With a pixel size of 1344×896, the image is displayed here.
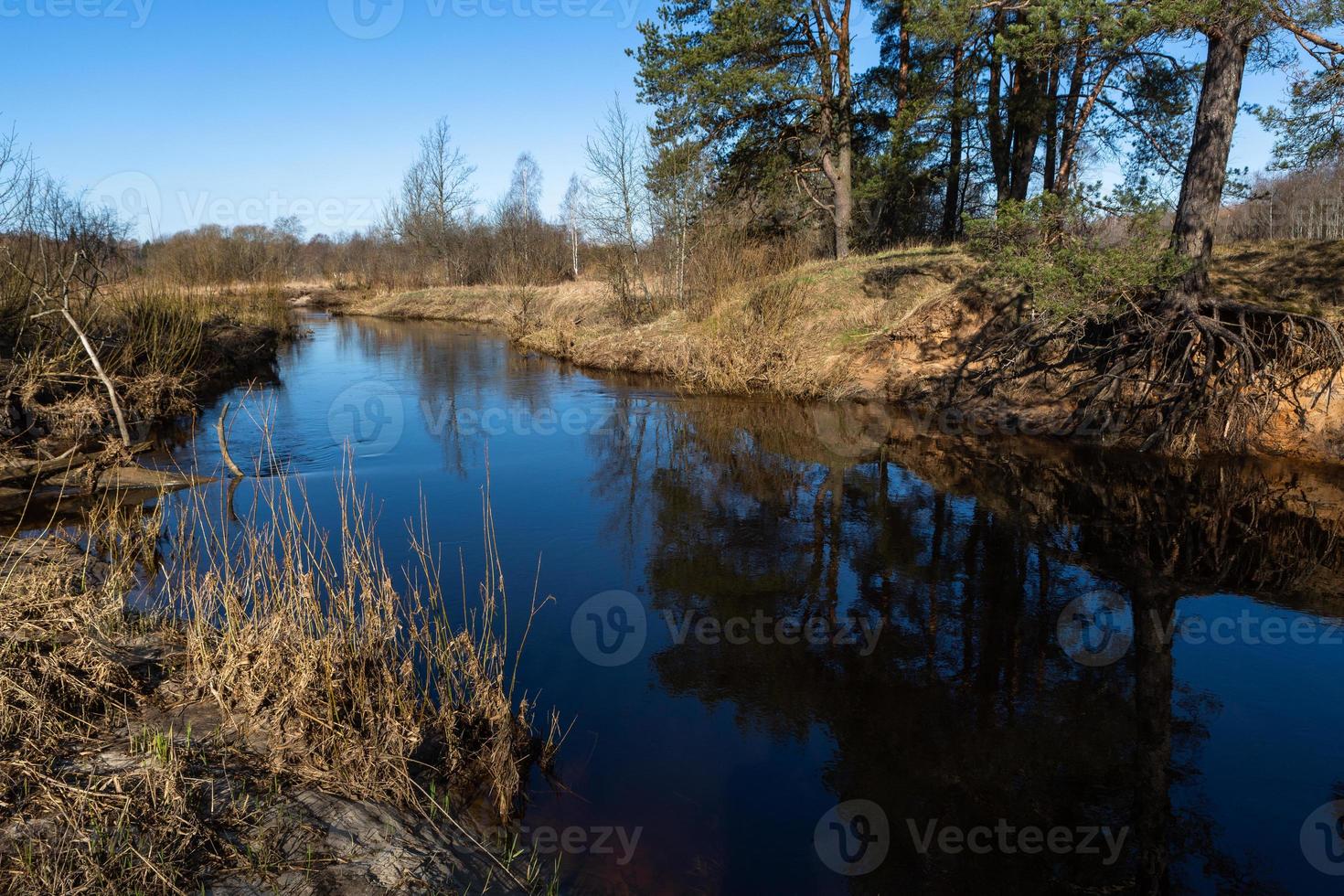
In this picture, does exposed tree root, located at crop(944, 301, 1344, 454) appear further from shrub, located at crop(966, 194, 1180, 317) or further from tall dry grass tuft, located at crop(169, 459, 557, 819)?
tall dry grass tuft, located at crop(169, 459, 557, 819)

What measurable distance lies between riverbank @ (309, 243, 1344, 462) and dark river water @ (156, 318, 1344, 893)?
978 millimetres

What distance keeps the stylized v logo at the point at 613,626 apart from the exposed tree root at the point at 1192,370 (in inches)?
285

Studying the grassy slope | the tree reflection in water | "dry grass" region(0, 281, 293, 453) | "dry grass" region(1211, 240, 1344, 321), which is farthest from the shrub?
"dry grass" region(0, 281, 293, 453)

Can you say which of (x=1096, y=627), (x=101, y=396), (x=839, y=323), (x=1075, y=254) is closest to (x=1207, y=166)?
(x=1075, y=254)

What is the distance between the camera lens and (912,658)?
5582 millimetres

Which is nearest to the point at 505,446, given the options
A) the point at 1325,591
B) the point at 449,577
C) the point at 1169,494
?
the point at 449,577

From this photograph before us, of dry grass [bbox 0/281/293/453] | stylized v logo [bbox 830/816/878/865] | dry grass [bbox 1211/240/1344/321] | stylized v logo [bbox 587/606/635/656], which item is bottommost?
stylized v logo [bbox 830/816/878/865]

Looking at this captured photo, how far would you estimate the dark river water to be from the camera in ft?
12.8

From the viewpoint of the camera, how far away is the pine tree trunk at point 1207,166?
975 centimetres

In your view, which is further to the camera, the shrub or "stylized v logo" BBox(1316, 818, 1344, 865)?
the shrub

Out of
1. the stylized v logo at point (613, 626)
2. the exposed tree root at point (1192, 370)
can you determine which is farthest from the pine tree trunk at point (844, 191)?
the stylized v logo at point (613, 626)

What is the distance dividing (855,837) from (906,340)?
39.8ft

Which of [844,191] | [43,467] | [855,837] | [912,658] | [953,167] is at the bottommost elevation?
A: [855,837]

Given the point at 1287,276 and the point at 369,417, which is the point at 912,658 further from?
the point at 369,417
